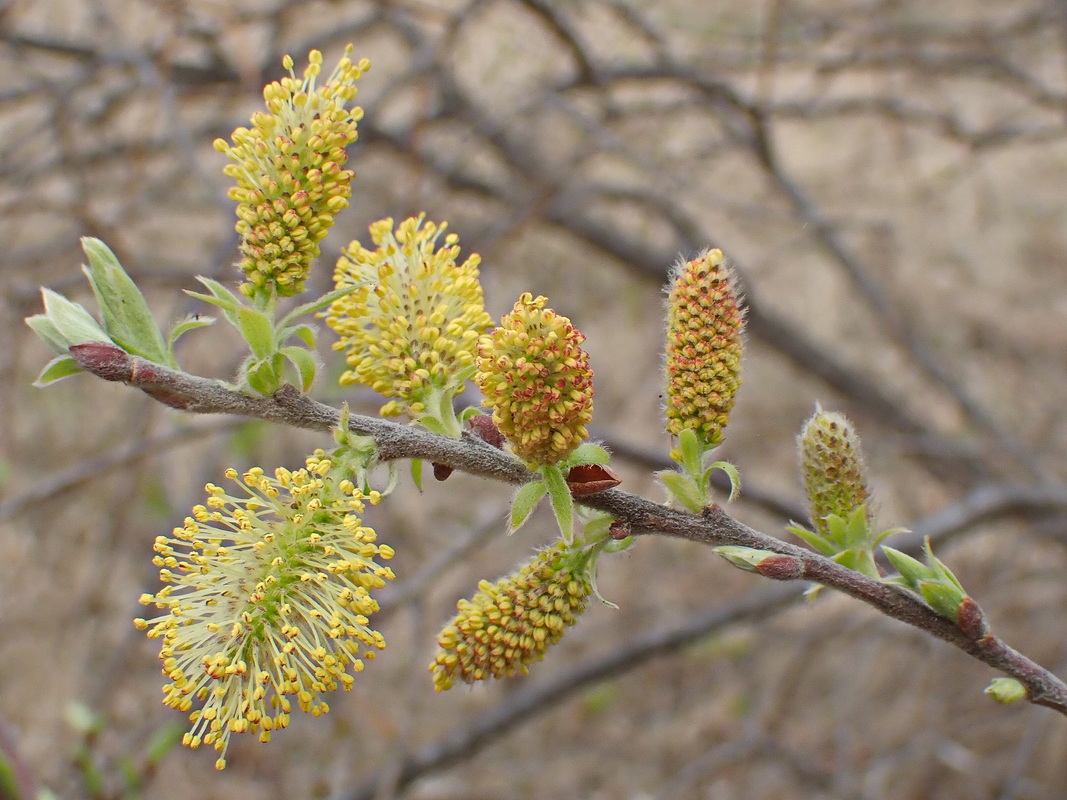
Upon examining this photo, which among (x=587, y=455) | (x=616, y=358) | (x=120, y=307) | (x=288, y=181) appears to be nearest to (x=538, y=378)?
(x=587, y=455)

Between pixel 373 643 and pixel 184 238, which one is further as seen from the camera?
pixel 184 238

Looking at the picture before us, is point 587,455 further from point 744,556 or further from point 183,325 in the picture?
point 183,325

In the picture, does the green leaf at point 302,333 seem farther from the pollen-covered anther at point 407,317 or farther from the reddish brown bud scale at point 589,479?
the reddish brown bud scale at point 589,479

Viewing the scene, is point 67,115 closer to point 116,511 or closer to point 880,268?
point 116,511

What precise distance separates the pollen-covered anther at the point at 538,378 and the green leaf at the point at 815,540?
0.30 metres

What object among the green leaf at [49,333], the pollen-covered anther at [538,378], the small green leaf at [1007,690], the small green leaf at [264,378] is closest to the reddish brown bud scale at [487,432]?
the pollen-covered anther at [538,378]

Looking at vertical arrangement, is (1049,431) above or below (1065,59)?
below

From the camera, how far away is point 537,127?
14.0 feet

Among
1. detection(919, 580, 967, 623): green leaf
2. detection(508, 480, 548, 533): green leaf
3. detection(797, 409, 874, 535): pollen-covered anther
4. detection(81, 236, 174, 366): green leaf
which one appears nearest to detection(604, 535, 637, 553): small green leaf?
detection(508, 480, 548, 533): green leaf

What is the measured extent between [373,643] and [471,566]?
318cm

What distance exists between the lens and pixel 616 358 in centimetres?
498

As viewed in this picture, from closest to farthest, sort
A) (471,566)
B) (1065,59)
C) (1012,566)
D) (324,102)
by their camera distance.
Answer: (324,102) → (1012,566) → (471,566) → (1065,59)

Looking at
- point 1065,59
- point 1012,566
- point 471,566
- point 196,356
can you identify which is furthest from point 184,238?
point 1065,59

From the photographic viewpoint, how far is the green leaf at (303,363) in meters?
1.09
